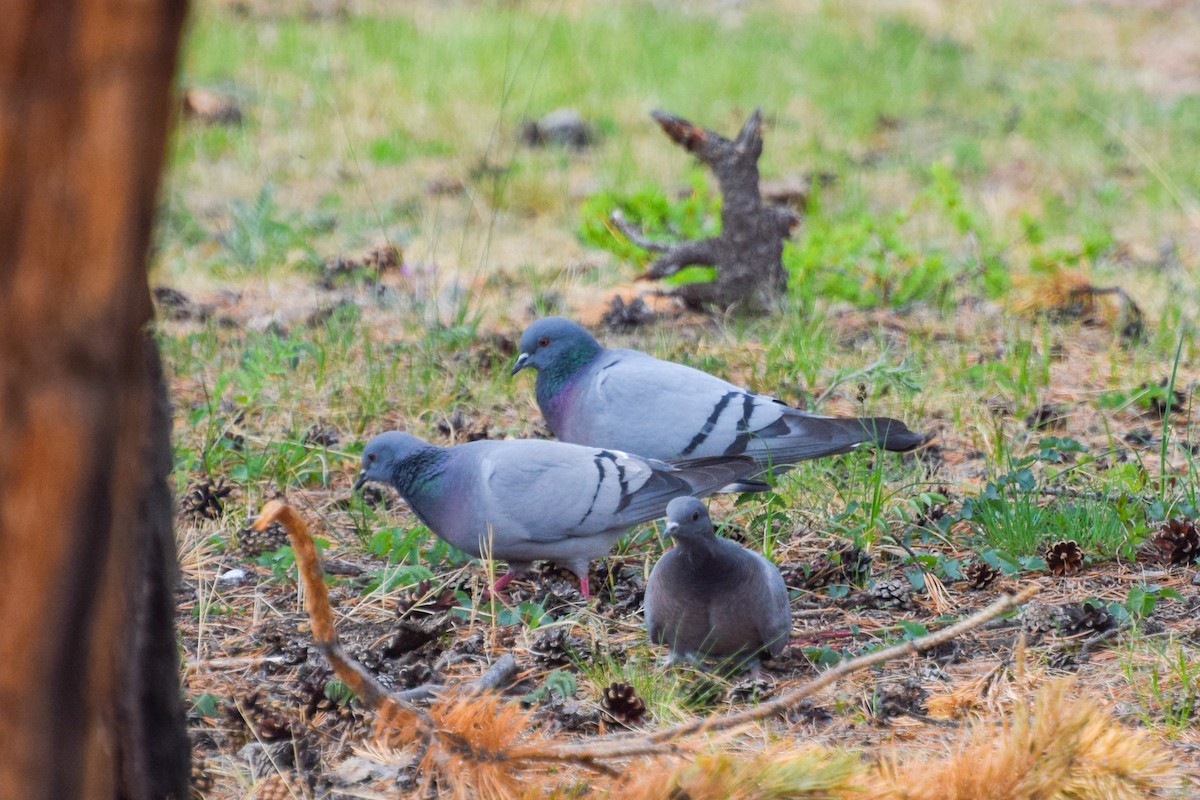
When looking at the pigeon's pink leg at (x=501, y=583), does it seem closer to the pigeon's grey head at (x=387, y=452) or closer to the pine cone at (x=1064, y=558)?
the pigeon's grey head at (x=387, y=452)

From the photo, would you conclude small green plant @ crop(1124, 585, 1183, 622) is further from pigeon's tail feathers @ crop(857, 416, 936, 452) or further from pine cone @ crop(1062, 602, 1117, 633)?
pigeon's tail feathers @ crop(857, 416, 936, 452)

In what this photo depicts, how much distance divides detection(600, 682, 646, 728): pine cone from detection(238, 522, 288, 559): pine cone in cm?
131

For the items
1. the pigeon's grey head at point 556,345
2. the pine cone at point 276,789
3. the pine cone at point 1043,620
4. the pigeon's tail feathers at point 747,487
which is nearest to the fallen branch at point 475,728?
the pine cone at point 276,789

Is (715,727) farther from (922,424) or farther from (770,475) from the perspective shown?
(922,424)

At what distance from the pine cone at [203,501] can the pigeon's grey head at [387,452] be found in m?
0.50

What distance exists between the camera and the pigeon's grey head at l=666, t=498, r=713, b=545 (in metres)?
2.71

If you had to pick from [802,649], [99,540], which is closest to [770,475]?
[802,649]

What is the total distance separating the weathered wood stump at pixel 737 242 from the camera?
5258mm

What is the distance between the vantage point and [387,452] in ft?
11.1

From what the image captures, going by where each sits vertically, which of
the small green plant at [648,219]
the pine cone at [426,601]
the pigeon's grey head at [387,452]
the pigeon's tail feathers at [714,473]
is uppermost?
the small green plant at [648,219]

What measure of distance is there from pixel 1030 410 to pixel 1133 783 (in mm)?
2770

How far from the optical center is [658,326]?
17.8 feet

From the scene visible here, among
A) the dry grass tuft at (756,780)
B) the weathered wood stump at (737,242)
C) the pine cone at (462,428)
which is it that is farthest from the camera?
the weathered wood stump at (737,242)

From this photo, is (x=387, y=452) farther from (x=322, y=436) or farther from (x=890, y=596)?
(x=890, y=596)
